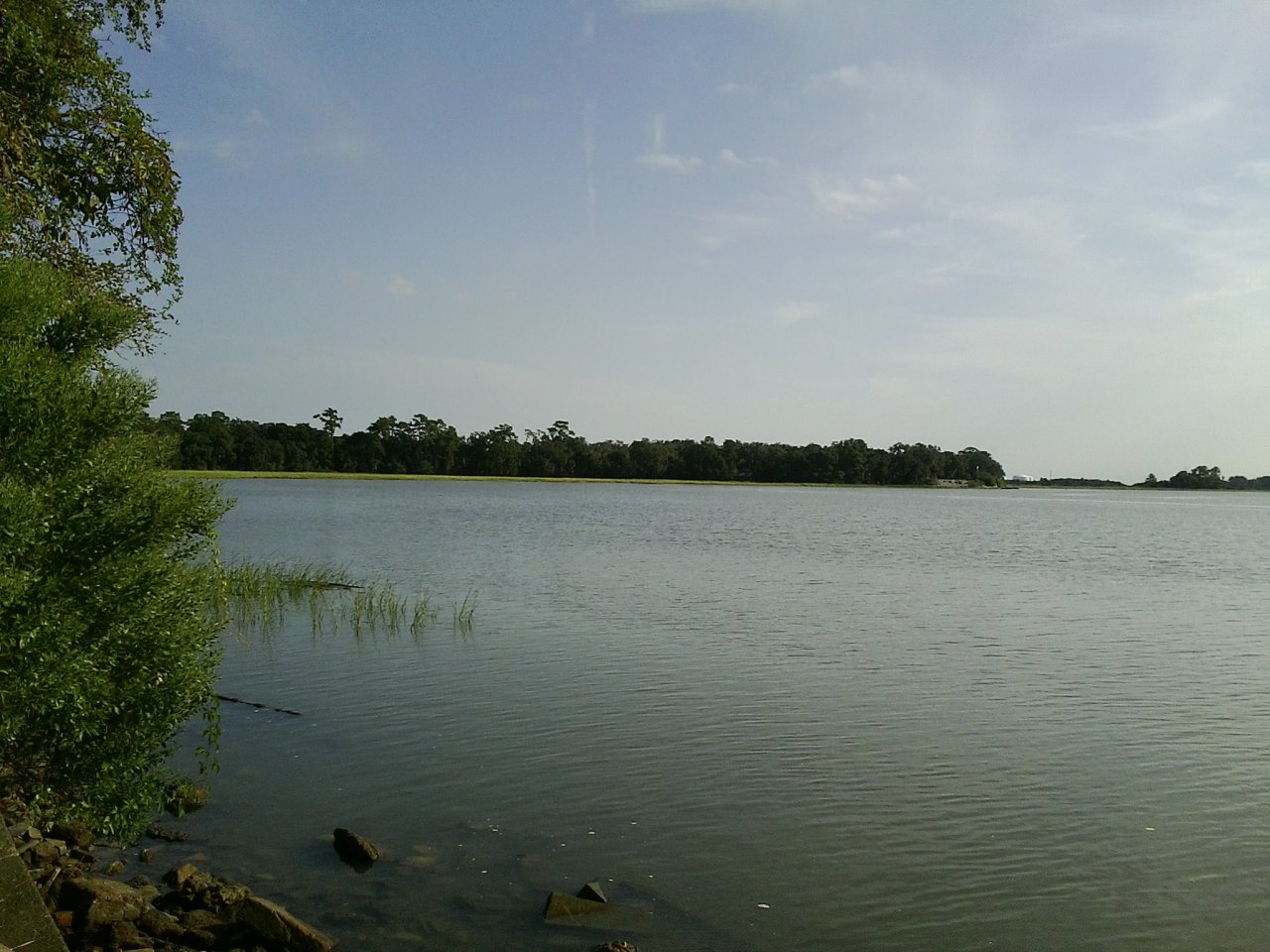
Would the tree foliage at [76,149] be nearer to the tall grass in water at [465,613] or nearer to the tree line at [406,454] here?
the tall grass in water at [465,613]

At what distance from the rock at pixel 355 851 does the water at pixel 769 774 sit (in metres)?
0.17

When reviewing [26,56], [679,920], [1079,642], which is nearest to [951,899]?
[679,920]

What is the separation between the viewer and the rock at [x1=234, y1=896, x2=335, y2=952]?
794 centimetres

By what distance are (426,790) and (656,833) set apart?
301 centimetres

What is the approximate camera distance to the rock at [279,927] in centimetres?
794

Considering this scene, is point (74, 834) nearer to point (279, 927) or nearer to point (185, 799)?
point (185, 799)

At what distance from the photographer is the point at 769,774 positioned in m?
13.0

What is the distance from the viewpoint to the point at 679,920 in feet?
28.8

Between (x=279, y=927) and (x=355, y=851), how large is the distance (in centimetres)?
200

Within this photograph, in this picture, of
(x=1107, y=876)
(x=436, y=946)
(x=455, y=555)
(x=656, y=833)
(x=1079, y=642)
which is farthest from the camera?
(x=455, y=555)

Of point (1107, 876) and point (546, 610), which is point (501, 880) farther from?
point (546, 610)

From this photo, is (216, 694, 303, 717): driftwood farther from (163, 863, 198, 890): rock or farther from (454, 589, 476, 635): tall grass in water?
(454, 589, 476, 635): tall grass in water

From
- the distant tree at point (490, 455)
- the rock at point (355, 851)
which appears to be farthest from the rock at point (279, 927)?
the distant tree at point (490, 455)

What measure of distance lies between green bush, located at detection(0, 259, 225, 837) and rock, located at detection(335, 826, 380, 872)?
1776mm
